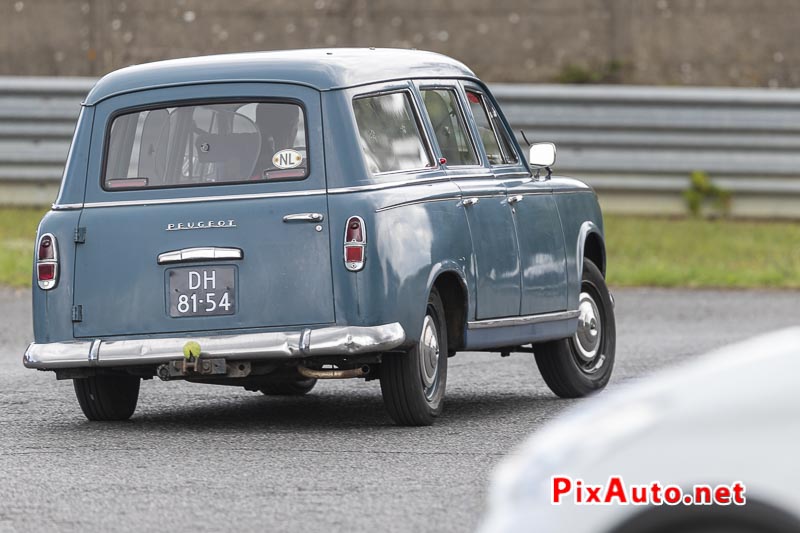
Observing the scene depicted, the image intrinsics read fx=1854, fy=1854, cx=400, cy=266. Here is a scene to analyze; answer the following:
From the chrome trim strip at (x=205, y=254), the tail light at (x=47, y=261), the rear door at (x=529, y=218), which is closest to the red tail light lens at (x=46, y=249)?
the tail light at (x=47, y=261)

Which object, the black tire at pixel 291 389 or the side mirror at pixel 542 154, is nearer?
the side mirror at pixel 542 154

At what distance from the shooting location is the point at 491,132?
33.8ft

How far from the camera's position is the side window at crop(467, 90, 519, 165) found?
10.2 metres

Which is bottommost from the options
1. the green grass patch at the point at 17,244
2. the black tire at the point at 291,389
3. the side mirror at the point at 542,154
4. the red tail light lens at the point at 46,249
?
the green grass patch at the point at 17,244

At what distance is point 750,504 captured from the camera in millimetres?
3939

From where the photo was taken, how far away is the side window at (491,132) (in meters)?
10.2

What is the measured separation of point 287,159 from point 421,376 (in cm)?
121

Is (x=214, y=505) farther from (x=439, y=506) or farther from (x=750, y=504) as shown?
(x=750, y=504)

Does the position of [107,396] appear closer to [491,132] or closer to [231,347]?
[231,347]

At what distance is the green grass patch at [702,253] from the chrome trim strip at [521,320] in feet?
22.2

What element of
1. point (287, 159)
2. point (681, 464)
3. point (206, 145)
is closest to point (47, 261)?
point (206, 145)

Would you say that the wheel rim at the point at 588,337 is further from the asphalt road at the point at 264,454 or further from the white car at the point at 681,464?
the white car at the point at 681,464

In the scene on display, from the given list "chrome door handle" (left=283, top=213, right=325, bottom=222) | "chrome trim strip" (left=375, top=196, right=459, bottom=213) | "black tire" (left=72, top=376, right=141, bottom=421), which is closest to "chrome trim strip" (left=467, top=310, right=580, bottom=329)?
"chrome trim strip" (left=375, top=196, right=459, bottom=213)

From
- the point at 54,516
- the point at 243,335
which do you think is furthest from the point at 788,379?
the point at 243,335
